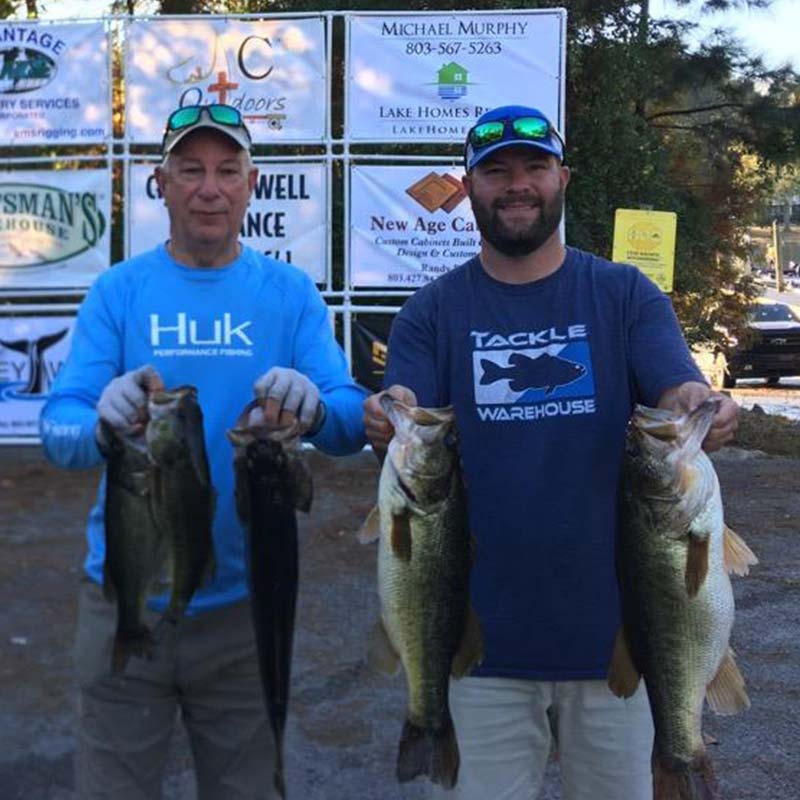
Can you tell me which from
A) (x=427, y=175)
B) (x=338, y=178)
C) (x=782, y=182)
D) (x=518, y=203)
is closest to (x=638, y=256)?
(x=427, y=175)

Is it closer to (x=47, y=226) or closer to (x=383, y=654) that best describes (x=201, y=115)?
(x=383, y=654)

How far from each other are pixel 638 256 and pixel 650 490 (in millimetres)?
6408

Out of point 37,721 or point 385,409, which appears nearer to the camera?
point 385,409

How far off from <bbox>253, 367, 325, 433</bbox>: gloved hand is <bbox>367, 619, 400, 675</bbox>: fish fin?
0.56 m

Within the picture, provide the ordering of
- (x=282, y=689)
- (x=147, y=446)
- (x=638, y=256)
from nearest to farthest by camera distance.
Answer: (x=147, y=446)
(x=282, y=689)
(x=638, y=256)

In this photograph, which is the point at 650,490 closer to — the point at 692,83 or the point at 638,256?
the point at 638,256

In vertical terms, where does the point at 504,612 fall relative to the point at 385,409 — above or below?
below

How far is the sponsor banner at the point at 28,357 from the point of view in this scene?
374 inches

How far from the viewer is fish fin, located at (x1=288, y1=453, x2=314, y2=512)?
2496 mm

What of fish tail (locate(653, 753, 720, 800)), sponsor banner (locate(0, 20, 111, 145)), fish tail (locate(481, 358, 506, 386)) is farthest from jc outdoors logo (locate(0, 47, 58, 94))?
fish tail (locate(653, 753, 720, 800))

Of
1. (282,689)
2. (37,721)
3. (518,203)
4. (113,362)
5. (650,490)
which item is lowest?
(37,721)

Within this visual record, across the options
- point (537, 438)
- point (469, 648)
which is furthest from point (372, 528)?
point (537, 438)

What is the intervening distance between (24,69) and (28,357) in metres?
2.38

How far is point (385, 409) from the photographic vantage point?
8.41 feet
